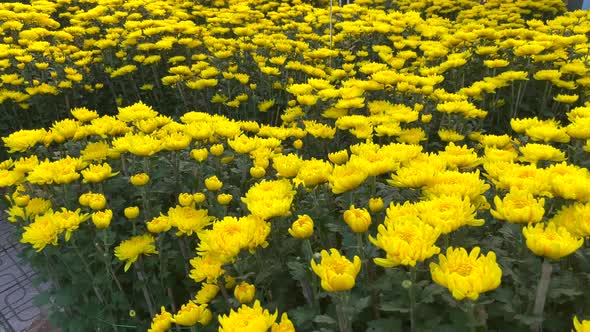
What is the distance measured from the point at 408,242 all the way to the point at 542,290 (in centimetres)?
33

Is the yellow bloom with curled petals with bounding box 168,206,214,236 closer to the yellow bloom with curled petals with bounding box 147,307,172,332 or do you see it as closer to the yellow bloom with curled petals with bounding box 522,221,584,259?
the yellow bloom with curled petals with bounding box 147,307,172,332

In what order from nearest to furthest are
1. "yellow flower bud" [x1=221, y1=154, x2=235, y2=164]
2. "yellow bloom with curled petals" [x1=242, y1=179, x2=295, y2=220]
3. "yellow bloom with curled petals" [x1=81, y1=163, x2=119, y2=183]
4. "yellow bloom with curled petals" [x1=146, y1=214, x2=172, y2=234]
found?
"yellow bloom with curled petals" [x1=242, y1=179, x2=295, y2=220], "yellow bloom with curled petals" [x1=146, y1=214, x2=172, y2=234], "yellow bloom with curled petals" [x1=81, y1=163, x2=119, y2=183], "yellow flower bud" [x1=221, y1=154, x2=235, y2=164]

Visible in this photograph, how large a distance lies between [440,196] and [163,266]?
4.02ft

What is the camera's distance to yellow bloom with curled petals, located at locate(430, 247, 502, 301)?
38.8 inches

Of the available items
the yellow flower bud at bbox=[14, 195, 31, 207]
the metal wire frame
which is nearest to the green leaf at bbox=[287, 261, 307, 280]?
the yellow flower bud at bbox=[14, 195, 31, 207]

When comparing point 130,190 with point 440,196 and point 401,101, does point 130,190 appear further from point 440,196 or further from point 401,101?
point 401,101

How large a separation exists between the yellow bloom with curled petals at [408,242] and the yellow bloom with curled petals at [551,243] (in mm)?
205

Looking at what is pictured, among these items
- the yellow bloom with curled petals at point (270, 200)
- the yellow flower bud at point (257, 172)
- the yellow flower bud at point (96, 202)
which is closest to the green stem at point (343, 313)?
the yellow bloom with curled petals at point (270, 200)

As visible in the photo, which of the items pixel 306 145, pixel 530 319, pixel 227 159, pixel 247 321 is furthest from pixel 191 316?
pixel 306 145

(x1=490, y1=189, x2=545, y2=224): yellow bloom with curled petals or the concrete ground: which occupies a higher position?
(x1=490, y1=189, x2=545, y2=224): yellow bloom with curled petals

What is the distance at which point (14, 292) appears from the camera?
347 centimetres

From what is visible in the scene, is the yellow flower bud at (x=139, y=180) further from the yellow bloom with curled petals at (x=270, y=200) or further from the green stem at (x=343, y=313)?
the green stem at (x=343, y=313)

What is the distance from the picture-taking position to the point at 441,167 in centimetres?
157

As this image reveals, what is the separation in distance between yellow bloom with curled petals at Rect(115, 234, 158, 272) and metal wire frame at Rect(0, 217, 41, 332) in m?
1.40
